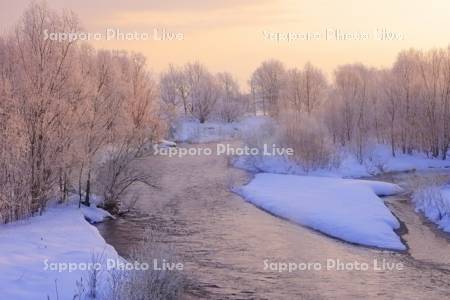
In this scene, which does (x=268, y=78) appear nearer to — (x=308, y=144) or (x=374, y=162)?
(x=374, y=162)

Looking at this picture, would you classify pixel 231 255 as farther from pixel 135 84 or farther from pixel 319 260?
pixel 135 84

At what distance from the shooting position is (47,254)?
1450cm

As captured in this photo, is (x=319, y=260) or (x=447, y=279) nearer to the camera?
(x=447, y=279)

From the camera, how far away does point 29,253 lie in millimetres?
14430

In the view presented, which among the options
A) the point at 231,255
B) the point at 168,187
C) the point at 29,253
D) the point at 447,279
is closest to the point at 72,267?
the point at 29,253

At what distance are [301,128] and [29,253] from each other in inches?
1104

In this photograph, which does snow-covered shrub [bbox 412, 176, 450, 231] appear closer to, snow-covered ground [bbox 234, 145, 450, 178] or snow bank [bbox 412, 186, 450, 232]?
snow bank [bbox 412, 186, 450, 232]

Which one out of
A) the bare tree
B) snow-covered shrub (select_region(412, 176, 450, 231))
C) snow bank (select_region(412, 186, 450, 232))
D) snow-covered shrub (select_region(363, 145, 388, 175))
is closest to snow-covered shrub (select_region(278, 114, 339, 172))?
snow-covered shrub (select_region(363, 145, 388, 175))

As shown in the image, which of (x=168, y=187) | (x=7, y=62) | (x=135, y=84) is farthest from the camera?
(x=135, y=84)

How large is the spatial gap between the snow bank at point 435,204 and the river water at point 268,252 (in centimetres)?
55

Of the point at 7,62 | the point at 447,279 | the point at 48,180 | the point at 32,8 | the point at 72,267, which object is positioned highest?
the point at 32,8

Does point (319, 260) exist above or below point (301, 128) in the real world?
below

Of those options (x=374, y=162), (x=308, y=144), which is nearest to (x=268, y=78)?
(x=374, y=162)

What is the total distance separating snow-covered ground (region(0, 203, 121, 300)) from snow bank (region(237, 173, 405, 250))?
9393 millimetres
